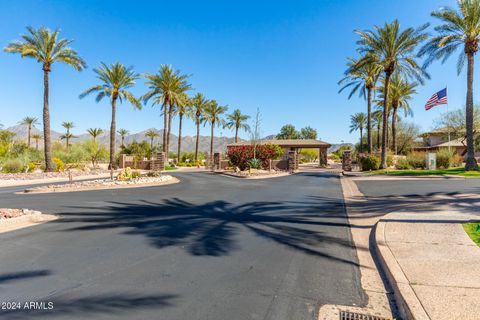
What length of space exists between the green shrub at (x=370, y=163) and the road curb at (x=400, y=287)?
79.6ft

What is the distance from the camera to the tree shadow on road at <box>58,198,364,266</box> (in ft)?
18.0

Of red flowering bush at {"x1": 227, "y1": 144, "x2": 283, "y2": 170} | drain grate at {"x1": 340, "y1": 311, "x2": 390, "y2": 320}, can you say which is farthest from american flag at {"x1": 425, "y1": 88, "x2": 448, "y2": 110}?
drain grate at {"x1": 340, "y1": 311, "x2": 390, "y2": 320}

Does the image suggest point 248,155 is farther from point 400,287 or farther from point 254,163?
point 400,287

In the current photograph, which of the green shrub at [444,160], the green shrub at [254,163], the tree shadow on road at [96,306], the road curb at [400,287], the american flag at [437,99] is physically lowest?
the tree shadow on road at [96,306]

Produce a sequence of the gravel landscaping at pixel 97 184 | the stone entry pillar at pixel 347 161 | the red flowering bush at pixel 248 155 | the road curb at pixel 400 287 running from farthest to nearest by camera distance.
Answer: the stone entry pillar at pixel 347 161
the red flowering bush at pixel 248 155
the gravel landscaping at pixel 97 184
the road curb at pixel 400 287

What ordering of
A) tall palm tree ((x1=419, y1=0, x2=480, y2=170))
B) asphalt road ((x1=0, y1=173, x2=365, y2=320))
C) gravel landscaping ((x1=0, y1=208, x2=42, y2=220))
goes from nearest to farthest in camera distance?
asphalt road ((x1=0, y1=173, x2=365, y2=320)) < gravel landscaping ((x1=0, y1=208, x2=42, y2=220)) < tall palm tree ((x1=419, y1=0, x2=480, y2=170))

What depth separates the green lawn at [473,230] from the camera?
215 inches

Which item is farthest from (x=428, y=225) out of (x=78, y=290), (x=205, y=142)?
(x=205, y=142)

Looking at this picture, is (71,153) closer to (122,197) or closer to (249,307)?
(122,197)

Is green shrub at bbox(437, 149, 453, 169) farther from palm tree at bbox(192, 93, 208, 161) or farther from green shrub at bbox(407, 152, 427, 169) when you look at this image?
palm tree at bbox(192, 93, 208, 161)

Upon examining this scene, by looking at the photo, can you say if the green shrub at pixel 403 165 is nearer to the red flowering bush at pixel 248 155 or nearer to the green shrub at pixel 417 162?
→ the green shrub at pixel 417 162

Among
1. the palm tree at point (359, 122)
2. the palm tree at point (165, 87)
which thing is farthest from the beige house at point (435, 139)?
the palm tree at point (165, 87)

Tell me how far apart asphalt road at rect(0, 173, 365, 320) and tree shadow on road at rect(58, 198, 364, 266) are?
1.0 inches

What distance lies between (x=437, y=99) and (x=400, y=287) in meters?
28.8
